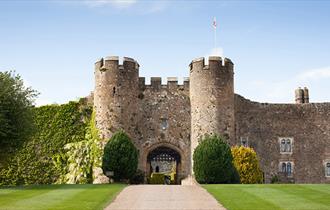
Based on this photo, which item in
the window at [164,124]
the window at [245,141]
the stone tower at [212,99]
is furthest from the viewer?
the window at [245,141]

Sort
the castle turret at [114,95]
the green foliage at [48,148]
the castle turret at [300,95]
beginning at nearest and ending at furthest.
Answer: the castle turret at [114,95], the green foliage at [48,148], the castle turret at [300,95]

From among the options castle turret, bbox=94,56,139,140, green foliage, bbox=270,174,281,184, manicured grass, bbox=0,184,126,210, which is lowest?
green foliage, bbox=270,174,281,184

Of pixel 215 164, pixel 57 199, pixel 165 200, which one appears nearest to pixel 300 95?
pixel 215 164

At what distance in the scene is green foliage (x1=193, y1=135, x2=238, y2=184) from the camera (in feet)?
112

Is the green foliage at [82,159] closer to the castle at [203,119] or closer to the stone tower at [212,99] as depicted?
the castle at [203,119]

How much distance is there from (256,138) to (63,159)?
15599 mm

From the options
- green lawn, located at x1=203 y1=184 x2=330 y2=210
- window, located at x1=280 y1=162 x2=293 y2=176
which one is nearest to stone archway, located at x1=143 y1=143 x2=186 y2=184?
window, located at x1=280 y1=162 x2=293 y2=176

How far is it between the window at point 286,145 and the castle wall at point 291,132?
268 mm

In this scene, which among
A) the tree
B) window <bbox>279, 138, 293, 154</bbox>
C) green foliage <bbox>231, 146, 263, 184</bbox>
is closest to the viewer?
the tree

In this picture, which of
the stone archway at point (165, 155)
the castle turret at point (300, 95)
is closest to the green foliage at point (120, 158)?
the stone archway at point (165, 155)

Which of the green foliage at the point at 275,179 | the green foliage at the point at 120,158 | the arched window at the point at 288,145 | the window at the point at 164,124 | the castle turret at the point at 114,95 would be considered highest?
the castle turret at the point at 114,95

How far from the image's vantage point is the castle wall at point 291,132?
43344 mm

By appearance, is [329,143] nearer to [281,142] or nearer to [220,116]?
[281,142]

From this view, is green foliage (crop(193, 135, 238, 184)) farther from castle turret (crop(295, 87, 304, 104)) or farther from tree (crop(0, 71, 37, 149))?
castle turret (crop(295, 87, 304, 104))
